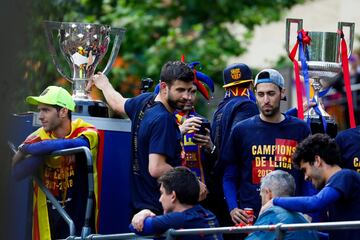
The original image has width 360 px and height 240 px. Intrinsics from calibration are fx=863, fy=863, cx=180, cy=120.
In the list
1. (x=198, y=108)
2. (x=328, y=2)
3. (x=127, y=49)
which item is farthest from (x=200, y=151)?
(x=328, y=2)

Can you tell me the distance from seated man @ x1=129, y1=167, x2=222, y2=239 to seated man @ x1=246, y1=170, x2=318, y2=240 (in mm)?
289

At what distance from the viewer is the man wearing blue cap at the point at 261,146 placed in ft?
18.2

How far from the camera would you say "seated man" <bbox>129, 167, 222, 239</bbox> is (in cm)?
464

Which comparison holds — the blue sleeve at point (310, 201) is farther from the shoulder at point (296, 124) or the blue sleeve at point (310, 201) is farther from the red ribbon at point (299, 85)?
the red ribbon at point (299, 85)

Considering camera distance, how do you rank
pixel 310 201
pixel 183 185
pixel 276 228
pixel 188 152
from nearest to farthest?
pixel 276 228
pixel 310 201
pixel 183 185
pixel 188 152

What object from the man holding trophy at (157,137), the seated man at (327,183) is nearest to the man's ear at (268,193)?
the seated man at (327,183)

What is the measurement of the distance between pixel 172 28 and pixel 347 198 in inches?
548

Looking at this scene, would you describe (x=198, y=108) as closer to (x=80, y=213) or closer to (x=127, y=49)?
(x=127, y=49)

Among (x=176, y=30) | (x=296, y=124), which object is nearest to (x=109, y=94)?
(x=296, y=124)

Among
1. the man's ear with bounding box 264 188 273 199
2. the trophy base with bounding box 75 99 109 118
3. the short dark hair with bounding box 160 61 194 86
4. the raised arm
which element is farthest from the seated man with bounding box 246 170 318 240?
the trophy base with bounding box 75 99 109 118

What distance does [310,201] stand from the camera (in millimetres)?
4531

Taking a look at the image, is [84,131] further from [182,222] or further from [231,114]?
[182,222]

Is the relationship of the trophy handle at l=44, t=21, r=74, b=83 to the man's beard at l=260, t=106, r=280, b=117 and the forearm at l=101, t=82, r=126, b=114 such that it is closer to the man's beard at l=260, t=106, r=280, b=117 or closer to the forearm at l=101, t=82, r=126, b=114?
the forearm at l=101, t=82, r=126, b=114

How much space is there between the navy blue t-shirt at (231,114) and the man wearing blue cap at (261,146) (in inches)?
18.5
